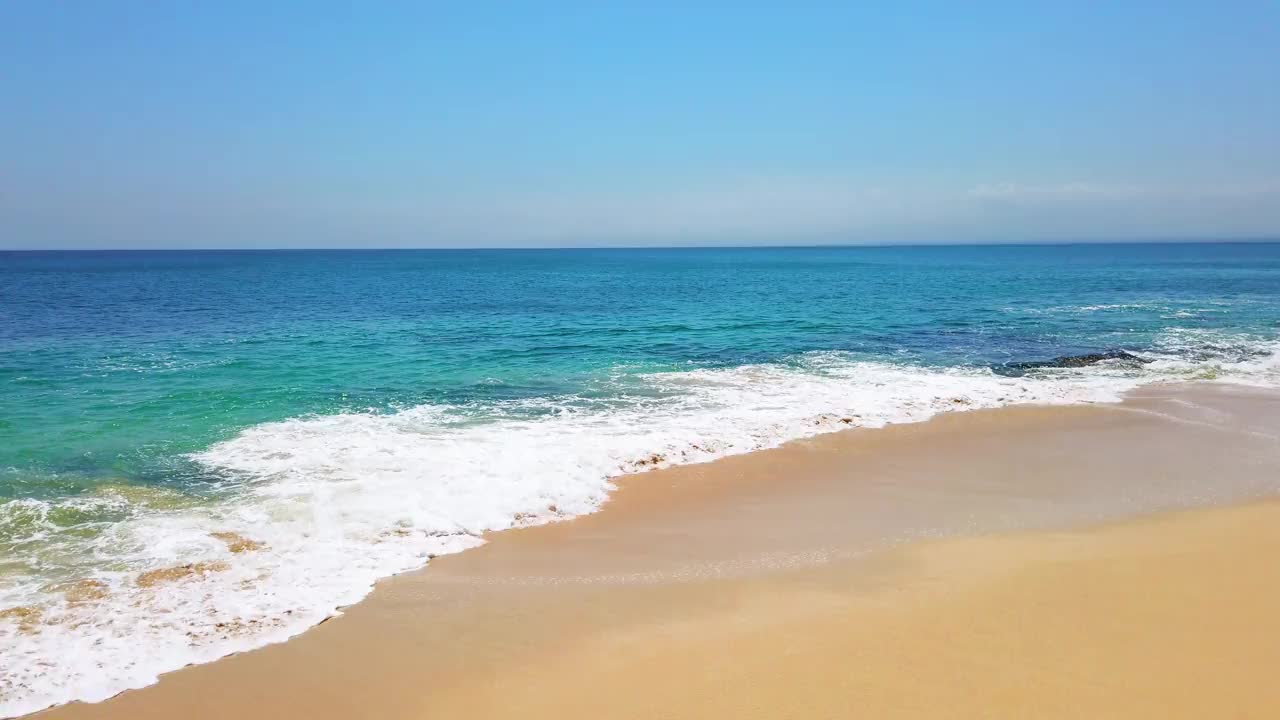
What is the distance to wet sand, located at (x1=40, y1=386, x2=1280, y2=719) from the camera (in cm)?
545

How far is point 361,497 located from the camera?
9891mm

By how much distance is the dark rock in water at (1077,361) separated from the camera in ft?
66.7

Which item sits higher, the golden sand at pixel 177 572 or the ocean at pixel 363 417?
the ocean at pixel 363 417

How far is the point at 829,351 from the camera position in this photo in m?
23.4

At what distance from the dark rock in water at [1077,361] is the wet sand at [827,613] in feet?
31.7

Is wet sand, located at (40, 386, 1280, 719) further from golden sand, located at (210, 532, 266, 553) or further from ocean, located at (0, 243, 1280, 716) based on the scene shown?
golden sand, located at (210, 532, 266, 553)

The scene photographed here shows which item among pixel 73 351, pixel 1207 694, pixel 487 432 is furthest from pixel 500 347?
pixel 1207 694

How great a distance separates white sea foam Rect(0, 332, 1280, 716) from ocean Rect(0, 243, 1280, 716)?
0.14 ft

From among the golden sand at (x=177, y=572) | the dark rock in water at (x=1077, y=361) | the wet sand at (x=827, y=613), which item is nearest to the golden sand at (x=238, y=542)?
the golden sand at (x=177, y=572)

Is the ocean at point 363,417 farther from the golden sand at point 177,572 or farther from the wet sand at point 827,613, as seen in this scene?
the wet sand at point 827,613

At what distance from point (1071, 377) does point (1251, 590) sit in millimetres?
13331

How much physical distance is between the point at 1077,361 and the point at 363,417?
66.4ft

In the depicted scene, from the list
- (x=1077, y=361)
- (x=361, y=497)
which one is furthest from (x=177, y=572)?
(x=1077, y=361)

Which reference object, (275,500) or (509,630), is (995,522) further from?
(275,500)
